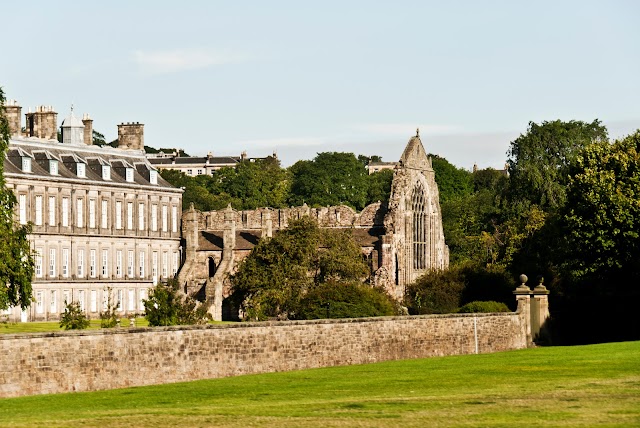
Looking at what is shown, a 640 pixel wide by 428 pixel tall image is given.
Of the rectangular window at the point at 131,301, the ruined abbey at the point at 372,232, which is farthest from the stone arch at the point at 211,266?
the rectangular window at the point at 131,301

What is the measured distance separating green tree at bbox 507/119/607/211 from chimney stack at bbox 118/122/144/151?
84.4 feet

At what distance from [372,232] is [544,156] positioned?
13143 mm

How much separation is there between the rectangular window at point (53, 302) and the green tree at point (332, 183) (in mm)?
74114

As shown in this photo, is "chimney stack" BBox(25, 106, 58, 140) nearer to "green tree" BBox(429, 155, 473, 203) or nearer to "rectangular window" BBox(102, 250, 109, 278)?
"rectangular window" BBox(102, 250, 109, 278)

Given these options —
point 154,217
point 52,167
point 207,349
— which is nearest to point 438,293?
point 52,167

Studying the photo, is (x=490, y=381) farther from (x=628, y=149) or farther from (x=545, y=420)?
(x=628, y=149)

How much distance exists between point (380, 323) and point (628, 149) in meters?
27.2

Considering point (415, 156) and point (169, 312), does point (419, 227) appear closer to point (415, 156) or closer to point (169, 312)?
point (415, 156)

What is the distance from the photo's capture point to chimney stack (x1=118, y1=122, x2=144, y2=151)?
118000mm

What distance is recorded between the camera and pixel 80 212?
10675cm

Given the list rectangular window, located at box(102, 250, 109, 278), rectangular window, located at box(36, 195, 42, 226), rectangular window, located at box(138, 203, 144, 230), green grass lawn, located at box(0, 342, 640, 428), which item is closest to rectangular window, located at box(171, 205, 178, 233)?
rectangular window, located at box(138, 203, 144, 230)

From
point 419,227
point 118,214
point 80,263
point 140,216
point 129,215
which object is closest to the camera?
point 80,263

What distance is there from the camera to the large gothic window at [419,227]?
11819 cm

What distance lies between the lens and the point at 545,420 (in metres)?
31.4
